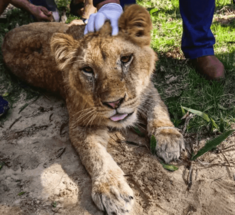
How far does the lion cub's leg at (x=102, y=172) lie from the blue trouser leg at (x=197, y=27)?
1.78 metres

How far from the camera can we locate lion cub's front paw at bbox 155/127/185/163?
227cm

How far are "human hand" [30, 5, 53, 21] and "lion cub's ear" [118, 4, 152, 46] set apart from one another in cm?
297

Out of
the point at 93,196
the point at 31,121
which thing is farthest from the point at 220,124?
the point at 31,121

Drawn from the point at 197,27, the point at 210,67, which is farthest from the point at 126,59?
the point at 197,27

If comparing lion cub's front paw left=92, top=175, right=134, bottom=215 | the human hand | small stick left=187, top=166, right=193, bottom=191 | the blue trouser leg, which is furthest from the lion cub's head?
the human hand

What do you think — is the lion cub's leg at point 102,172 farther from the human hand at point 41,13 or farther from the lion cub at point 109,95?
the human hand at point 41,13

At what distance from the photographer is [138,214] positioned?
1.90 metres

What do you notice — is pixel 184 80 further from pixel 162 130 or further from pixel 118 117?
pixel 118 117

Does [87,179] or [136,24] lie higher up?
[136,24]

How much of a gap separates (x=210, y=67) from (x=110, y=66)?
5.29 ft

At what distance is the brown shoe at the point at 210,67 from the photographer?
3.23 metres

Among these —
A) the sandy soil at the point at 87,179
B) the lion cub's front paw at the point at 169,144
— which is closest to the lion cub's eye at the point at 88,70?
the sandy soil at the point at 87,179

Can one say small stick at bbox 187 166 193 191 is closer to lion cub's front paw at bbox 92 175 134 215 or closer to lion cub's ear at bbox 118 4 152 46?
lion cub's front paw at bbox 92 175 134 215

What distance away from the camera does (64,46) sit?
243 centimetres
